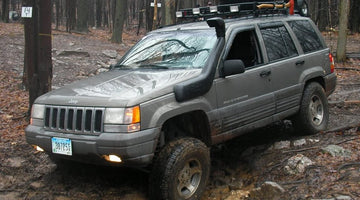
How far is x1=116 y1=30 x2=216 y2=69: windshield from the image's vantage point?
15.3ft

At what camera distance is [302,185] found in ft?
14.0

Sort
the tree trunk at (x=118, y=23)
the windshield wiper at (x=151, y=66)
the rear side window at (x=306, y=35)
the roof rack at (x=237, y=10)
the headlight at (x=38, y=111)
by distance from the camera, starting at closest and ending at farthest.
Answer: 1. the headlight at (x=38, y=111)
2. the windshield wiper at (x=151, y=66)
3. the roof rack at (x=237, y=10)
4. the rear side window at (x=306, y=35)
5. the tree trunk at (x=118, y=23)

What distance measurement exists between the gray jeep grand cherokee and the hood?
0.01 m

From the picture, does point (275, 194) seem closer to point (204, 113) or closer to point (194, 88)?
point (204, 113)

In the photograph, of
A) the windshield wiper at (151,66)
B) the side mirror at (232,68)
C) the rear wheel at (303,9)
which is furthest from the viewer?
the rear wheel at (303,9)

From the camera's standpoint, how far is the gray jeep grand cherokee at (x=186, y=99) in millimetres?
3699

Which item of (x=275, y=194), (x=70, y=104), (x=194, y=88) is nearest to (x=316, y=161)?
(x=275, y=194)

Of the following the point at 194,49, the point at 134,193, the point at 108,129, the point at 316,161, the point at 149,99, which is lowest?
the point at 134,193

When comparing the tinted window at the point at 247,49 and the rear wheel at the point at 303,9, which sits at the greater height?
the rear wheel at the point at 303,9

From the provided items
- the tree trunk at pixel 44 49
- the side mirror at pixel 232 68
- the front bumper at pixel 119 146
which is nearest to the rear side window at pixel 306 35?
the side mirror at pixel 232 68

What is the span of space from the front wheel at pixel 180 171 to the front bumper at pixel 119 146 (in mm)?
179

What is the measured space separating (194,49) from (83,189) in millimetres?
2209

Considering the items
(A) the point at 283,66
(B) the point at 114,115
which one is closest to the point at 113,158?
(B) the point at 114,115

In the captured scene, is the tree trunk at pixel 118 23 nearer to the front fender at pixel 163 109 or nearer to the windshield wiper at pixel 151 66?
the windshield wiper at pixel 151 66
